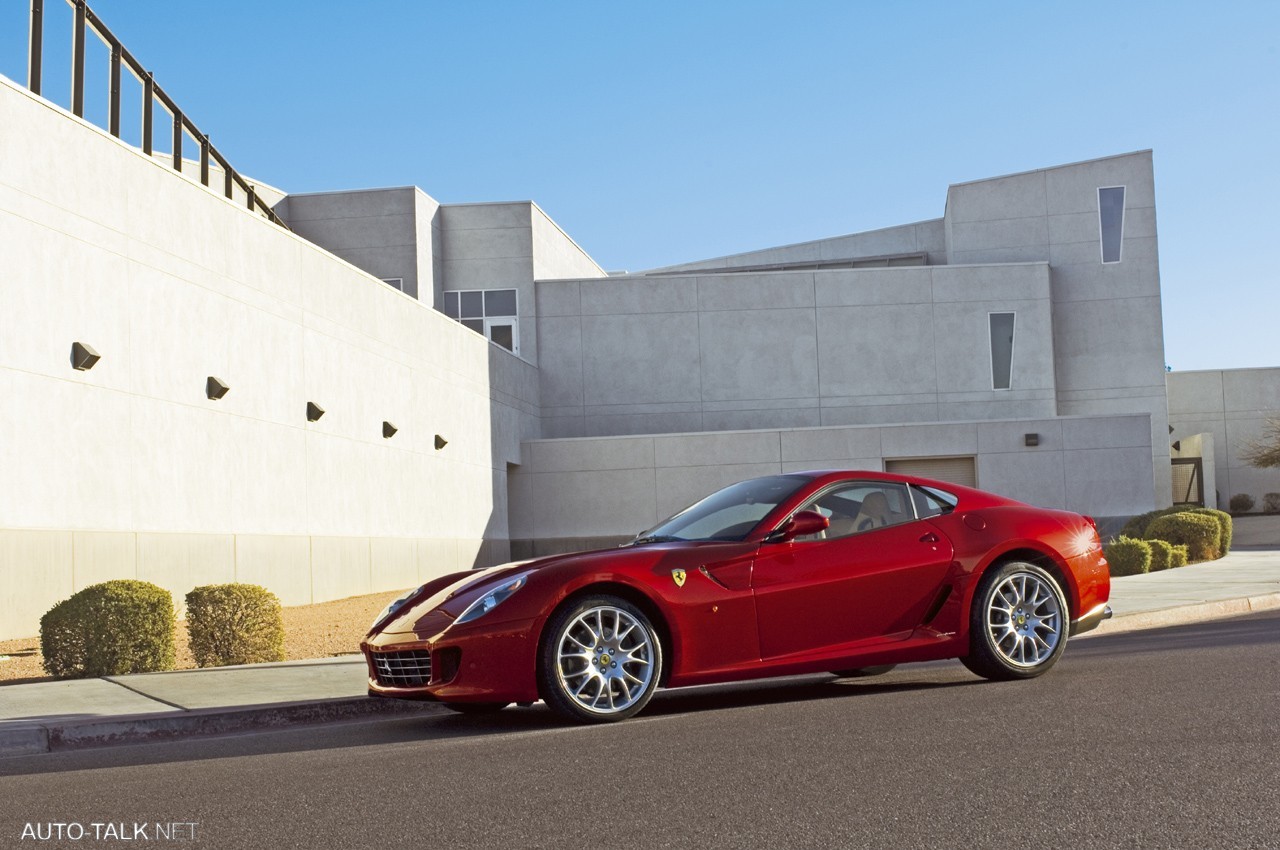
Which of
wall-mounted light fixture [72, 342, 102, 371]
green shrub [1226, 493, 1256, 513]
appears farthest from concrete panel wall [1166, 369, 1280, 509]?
wall-mounted light fixture [72, 342, 102, 371]

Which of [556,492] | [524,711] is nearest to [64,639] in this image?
[524,711]

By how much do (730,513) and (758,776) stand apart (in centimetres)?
306

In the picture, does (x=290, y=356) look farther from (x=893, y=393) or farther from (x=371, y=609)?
(x=893, y=393)

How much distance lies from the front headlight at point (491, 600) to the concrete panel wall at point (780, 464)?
27.7 metres

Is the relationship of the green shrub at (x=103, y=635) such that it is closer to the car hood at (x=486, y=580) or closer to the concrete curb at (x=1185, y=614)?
the car hood at (x=486, y=580)

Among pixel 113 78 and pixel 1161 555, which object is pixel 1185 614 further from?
pixel 113 78

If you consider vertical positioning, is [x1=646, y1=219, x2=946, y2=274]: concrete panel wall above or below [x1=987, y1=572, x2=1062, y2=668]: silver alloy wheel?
above

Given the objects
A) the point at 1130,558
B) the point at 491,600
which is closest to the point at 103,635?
the point at 491,600

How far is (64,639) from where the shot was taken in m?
11.1

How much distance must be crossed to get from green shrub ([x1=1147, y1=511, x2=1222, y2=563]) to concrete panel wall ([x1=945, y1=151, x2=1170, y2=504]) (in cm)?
1519

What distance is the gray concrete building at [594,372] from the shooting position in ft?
68.2

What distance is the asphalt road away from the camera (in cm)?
465

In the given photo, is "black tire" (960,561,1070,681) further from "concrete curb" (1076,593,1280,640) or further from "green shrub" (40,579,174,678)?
"green shrub" (40,579,174,678)

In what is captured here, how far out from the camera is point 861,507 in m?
8.59
